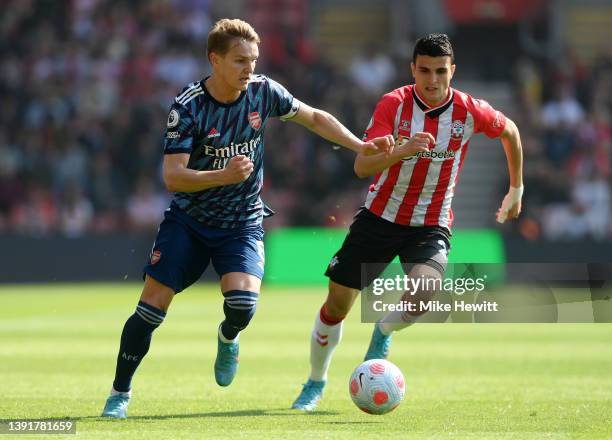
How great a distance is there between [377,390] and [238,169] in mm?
1644

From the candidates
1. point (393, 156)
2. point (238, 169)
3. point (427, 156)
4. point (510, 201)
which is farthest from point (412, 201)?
point (238, 169)

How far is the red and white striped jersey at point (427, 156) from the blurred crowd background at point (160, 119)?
12.7 meters

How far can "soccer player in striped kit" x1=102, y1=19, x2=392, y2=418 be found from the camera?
7.78 metres

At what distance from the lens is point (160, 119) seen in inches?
926

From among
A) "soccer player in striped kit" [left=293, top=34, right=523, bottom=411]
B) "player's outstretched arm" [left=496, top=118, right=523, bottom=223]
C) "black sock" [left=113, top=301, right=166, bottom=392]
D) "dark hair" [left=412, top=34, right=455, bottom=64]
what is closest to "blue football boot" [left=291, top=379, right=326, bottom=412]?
"soccer player in striped kit" [left=293, top=34, right=523, bottom=411]

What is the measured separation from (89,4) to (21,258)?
6041 mm

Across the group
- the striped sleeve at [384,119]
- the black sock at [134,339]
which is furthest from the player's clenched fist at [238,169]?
the striped sleeve at [384,119]

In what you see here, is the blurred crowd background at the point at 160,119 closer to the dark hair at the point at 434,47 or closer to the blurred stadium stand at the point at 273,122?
the blurred stadium stand at the point at 273,122

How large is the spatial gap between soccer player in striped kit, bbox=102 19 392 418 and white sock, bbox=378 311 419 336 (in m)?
1.16

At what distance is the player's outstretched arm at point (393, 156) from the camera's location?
7.80 m

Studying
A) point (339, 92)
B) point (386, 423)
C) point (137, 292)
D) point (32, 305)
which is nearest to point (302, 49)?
point (339, 92)

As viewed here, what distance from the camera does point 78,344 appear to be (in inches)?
515

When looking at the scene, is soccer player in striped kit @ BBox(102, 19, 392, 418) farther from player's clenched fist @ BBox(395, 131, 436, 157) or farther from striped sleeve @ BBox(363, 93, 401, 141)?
striped sleeve @ BBox(363, 93, 401, 141)

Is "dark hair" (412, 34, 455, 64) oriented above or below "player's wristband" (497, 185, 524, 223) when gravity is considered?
above
